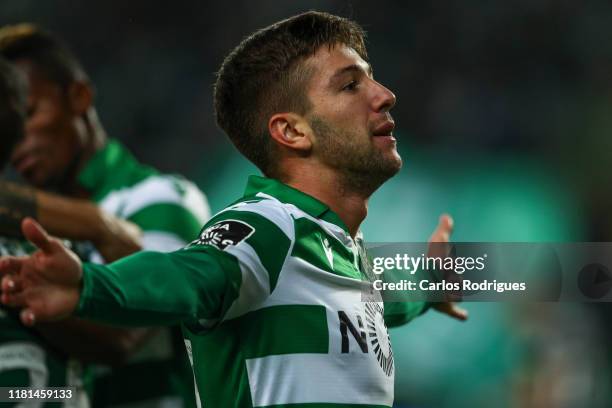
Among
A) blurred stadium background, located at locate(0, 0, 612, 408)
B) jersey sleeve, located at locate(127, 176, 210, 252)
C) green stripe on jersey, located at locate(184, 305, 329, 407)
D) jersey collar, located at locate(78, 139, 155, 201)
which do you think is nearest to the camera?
green stripe on jersey, located at locate(184, 305, 329, 407)

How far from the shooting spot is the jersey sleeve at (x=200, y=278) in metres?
1.55

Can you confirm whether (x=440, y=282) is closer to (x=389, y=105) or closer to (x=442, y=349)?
(x=389, y=105)

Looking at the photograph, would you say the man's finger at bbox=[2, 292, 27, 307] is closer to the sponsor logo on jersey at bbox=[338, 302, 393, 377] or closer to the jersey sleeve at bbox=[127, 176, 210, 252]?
the sponsor logo on jersey at bbox=[338, 302, 393, 377]

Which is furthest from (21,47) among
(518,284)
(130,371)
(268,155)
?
(518,284)

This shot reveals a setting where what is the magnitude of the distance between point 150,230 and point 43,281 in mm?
2019

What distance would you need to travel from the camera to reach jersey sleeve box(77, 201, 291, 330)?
1.55 m

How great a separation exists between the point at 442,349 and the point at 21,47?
120 inches

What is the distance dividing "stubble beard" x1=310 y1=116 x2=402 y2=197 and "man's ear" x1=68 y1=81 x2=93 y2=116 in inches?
88.3

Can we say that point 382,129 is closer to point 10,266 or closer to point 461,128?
point 10,266

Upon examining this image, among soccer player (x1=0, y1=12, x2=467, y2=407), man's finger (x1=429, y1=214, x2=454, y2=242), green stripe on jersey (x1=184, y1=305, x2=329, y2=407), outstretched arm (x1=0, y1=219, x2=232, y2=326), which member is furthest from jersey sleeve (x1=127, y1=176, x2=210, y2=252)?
outstretched arm (x1=0, y1=219, x2=232, y2=326)

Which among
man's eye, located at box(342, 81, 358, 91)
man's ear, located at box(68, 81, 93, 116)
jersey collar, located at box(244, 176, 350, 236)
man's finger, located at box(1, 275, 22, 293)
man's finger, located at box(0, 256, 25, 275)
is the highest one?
man's ear, located at box(68, 81, 93, 116)

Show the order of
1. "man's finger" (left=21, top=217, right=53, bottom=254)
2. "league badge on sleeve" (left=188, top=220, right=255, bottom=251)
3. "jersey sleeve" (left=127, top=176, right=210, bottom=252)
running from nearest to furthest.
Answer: "man's finger" (left=21, top=217, right=53, bottom=254), "league badge on sleeve" (left=188, top=220, right=255, bottom=251), "jersey sleeve" (left=127, top=176, right=210, bottom=252)

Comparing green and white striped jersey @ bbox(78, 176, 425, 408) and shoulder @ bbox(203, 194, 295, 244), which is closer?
green and white striped jersey @ bbox(78, 176, 425, 408)

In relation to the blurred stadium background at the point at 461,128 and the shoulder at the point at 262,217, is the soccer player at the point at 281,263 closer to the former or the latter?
the shoulder at the point at 262,217
